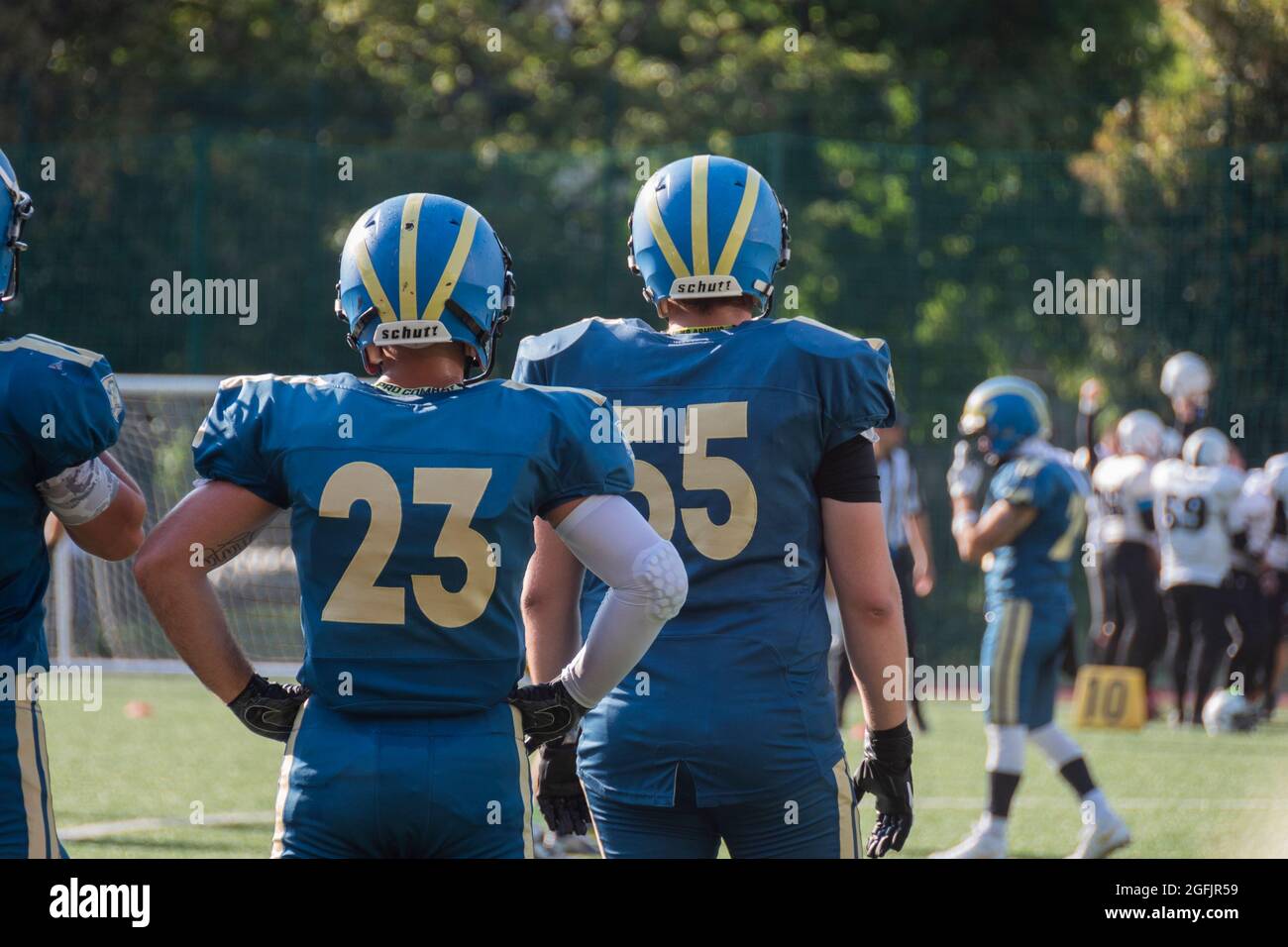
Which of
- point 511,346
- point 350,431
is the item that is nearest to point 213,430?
point 350,431

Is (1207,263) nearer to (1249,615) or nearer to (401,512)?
Result: (1249,615)

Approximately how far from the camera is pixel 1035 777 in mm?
9555

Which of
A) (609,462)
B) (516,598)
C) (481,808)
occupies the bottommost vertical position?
(481,808)

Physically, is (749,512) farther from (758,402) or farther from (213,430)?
(213,430)

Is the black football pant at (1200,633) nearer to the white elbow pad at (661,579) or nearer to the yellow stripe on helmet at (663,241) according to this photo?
the yellow stripe on helmet at (663,241)

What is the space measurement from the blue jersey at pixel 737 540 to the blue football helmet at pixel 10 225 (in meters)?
1.08

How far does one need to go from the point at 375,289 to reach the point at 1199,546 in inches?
395

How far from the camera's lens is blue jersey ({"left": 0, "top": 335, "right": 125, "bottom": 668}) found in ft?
9.91

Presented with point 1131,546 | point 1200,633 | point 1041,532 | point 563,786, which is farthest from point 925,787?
point 563,786

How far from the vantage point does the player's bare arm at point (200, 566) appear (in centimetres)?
280

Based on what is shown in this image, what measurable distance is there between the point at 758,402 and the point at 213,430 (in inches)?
38.5

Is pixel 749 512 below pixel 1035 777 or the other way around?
the other way around

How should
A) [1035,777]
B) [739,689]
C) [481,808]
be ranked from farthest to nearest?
[1035,777]
[739,689]
[481,808]

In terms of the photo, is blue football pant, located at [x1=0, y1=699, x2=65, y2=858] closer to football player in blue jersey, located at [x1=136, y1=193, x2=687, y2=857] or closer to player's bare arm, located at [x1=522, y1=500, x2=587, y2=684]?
football player in blue jersey, located at [x1=136, y1=193, x2=687, y2=857]
